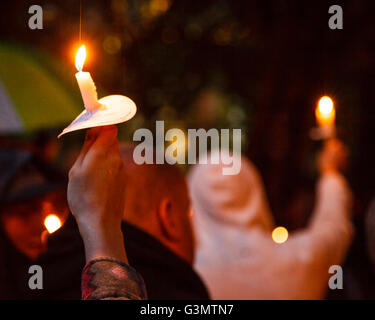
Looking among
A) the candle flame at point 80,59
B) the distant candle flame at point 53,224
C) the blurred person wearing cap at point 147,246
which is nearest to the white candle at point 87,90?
the candle flame at point 80,59

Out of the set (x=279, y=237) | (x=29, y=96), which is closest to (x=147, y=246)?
(x=279, y=237)

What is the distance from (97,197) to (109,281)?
0.56 feet

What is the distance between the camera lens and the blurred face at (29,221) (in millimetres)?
2204

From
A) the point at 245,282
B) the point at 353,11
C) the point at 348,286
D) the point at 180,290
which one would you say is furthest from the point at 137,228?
the point at 353,11

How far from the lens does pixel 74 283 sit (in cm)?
174

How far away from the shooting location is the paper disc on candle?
119 centimetres

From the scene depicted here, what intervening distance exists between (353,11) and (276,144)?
120cm

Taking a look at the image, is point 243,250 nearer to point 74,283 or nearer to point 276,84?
point 74,283

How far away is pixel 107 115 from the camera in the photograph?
1.22 metres

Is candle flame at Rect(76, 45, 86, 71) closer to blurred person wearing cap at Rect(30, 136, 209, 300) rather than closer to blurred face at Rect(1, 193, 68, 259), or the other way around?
blurred person wearing cap at Rect(30, 136, 209, 300)

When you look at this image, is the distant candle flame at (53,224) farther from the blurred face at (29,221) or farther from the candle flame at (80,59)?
the candle flame at (80,59)

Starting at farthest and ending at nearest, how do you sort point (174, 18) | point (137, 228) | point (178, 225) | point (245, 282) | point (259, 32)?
point (174, 18) → point (259, 32) → point (245, 282) → point (178, 225) → point (137, 228)

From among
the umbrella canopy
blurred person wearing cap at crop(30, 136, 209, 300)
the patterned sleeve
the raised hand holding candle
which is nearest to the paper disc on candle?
the raised hand holding candle

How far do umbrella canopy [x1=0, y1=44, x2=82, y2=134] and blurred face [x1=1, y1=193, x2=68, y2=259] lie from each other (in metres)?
1.00
